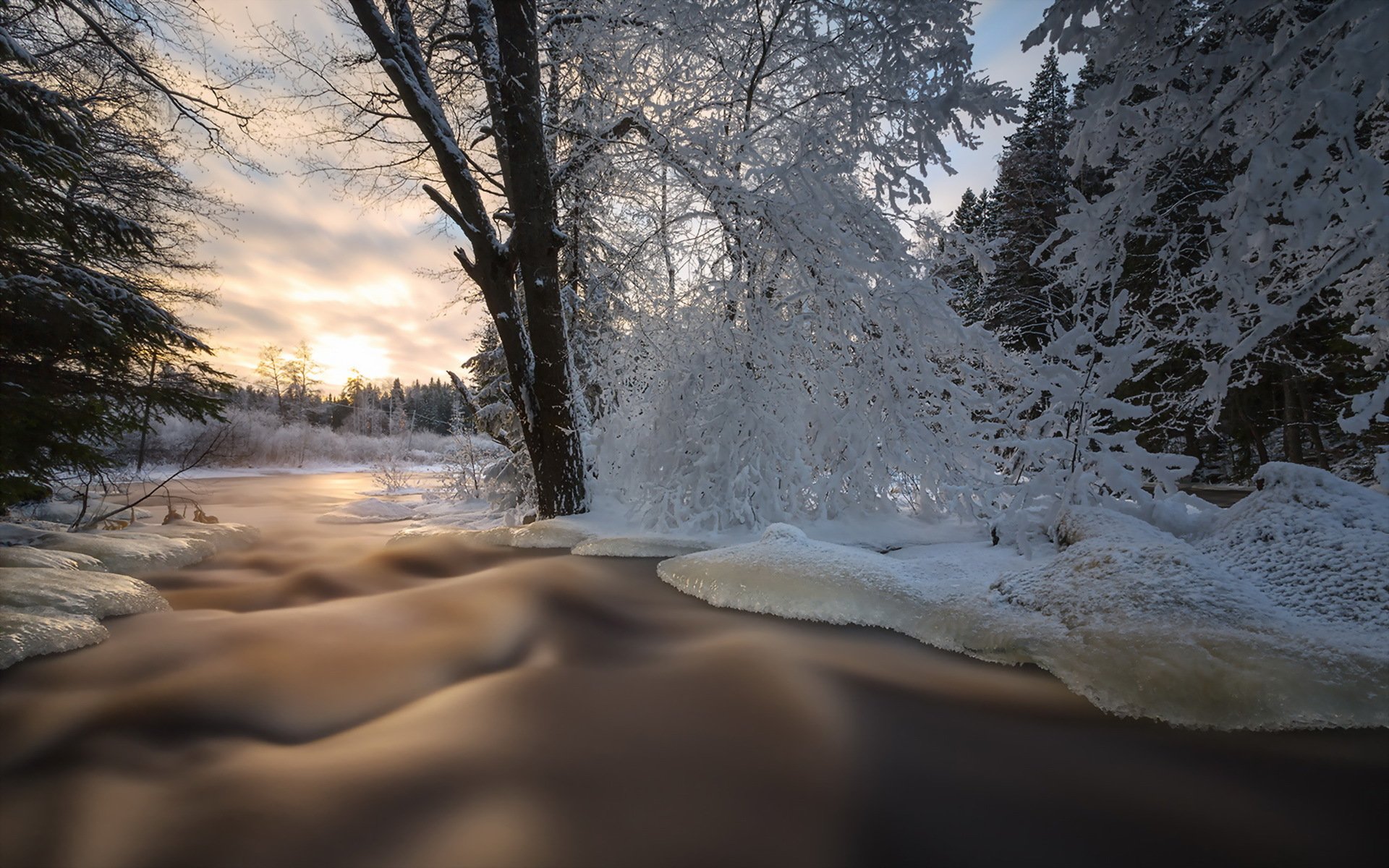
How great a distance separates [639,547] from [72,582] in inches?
124

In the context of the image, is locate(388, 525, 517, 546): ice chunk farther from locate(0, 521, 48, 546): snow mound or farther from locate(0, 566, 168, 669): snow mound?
locate(0, 521, 48, 546): snow mound

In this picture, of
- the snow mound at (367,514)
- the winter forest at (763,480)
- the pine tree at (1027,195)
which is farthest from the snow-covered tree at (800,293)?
the pine tree at (1027,195)

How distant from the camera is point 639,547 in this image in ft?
13.5

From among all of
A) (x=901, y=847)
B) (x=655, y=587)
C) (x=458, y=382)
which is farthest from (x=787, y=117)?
(x=458, y=382)

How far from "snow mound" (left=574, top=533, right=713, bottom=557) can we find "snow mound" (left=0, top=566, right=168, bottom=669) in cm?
247

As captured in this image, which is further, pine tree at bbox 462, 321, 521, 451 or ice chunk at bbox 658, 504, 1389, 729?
pine tree at bbox 462, 321, 521, 451

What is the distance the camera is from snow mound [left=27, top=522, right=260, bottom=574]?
3885 millimetres

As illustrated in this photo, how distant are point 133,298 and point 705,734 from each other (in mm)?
5715

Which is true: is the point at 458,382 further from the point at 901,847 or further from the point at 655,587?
the point at 901,847

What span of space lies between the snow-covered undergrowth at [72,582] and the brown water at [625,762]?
13cm

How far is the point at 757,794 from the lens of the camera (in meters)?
1.36

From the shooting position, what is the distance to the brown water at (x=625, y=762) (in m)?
1.21

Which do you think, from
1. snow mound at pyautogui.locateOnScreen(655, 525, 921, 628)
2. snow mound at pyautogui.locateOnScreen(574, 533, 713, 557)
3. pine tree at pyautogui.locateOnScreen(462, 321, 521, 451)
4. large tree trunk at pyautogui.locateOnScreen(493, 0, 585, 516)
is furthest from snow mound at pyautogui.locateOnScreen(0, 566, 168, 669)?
pine tree at pyautogui.locateOnScreen(462, 321, 521, 451)

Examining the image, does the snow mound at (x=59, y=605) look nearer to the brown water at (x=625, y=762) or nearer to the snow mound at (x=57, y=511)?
the brown water at (x=625, y=762)
